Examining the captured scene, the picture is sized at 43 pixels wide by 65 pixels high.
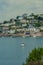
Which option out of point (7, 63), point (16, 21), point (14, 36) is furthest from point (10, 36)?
point (7, 63)

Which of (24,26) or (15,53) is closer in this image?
(15,53)

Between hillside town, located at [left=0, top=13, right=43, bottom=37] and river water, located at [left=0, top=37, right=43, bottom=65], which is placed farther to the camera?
hillside town, located at [left=0, top=13, right=43, bottom=37]

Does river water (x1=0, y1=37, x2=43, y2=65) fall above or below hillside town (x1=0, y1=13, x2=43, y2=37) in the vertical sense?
above

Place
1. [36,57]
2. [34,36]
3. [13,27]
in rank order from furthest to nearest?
[13,27] → [34,36] → [36,57]

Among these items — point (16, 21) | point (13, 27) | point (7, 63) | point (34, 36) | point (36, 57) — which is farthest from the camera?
point (16, 21)

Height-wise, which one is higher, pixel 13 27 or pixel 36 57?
pixel 36 57

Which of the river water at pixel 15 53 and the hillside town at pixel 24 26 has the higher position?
the river water at pixel 15 53

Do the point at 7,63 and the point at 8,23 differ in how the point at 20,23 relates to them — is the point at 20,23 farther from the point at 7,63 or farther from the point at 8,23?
the point at 7,63

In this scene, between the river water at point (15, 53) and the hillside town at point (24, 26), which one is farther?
the hillside town at point (24, 26)
